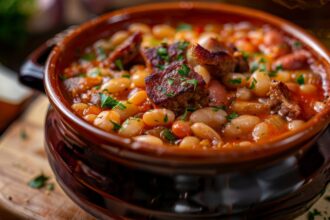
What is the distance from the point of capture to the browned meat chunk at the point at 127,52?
103 inches

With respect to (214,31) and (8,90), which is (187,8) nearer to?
(214,31)

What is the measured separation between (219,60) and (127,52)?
0.54 m

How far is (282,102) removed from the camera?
7.40 feet

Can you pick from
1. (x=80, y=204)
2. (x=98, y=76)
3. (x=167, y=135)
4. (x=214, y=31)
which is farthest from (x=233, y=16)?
(x=80, y=204)

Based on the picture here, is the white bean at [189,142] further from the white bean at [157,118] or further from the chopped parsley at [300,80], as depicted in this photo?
the chopped parsley at [300,80]

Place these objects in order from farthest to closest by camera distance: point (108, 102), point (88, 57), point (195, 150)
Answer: point (88, 57)
point (108, 102)
point (195, 150)

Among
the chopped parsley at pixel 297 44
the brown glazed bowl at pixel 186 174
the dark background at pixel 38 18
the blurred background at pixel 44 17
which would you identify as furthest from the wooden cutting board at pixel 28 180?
the dark background at pixel 38 18

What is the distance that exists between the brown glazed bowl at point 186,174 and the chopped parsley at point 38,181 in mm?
385

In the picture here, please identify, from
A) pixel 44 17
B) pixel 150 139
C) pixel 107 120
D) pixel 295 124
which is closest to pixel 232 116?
pixel 295 124

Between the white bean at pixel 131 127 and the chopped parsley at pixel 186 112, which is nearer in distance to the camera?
the white bean at pixel 131 127

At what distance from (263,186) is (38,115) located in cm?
187

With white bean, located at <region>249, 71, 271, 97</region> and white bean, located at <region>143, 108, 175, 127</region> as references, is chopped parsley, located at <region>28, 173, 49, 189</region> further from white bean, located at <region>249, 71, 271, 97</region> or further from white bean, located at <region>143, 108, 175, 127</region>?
white bean, located at <region>249, 71, 271, 97</region>

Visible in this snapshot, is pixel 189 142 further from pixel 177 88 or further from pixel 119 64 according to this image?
pixel 119 64

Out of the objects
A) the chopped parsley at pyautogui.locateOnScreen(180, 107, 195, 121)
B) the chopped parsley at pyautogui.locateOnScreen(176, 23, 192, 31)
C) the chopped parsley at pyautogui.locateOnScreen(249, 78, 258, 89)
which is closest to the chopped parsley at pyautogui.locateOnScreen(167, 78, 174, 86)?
the chopped parsley at pyautogui.locateOnScreen(180, 107, 195, 121)
